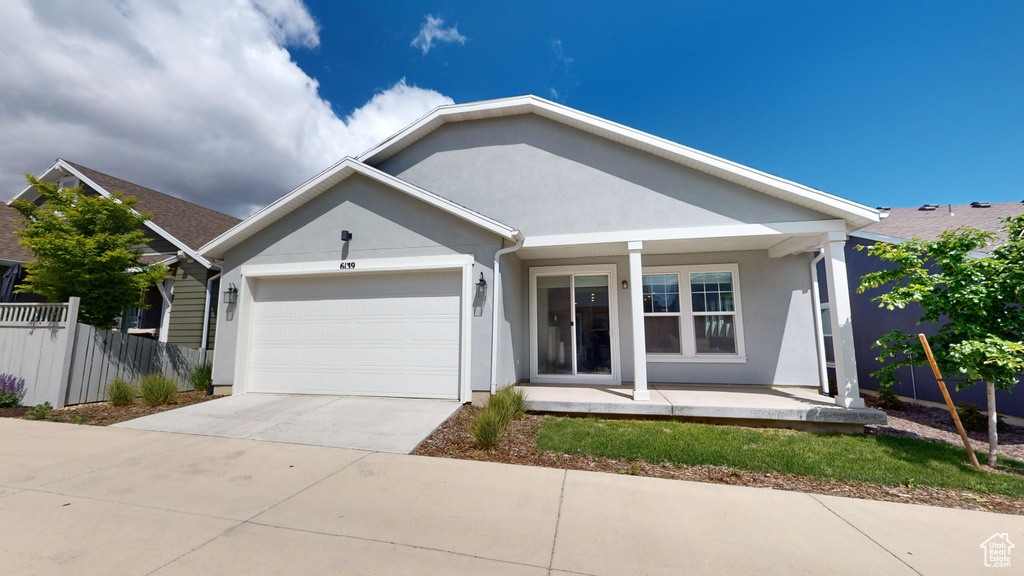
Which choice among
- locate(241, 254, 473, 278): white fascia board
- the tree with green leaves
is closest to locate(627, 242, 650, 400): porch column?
locate(241, 254, 473, 278): white fascia board

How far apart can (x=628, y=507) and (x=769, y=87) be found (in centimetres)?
1074

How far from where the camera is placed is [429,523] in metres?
3.07

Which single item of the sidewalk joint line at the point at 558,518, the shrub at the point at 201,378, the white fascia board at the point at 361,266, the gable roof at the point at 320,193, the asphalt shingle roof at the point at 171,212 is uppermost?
the asphalt shingle roof at the point at 171,212

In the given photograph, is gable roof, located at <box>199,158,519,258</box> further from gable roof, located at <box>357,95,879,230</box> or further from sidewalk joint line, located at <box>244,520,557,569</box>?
sidewalk joint line, located at <box>244,520,557,569</box>

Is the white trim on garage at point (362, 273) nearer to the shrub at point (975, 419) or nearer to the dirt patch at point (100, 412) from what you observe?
the dirt patch at point (100, 412)

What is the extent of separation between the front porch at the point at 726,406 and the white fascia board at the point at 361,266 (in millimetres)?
2763

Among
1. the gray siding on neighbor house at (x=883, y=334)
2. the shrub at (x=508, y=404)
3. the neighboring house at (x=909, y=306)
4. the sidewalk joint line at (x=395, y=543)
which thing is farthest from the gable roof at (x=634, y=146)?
the sidewalk joint line at (x=395, y=543)

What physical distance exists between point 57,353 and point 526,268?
8797 millimetres

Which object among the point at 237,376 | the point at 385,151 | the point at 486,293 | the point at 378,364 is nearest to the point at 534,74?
the point at 385,151

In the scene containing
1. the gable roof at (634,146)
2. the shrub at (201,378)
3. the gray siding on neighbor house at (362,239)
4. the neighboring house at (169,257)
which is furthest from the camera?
the neighboring house at (169,257)

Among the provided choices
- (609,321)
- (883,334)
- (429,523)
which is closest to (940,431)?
(883,334)

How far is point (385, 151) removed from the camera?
8.79 m

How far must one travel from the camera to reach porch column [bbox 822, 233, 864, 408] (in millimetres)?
5809

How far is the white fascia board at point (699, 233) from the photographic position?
6279 mm
